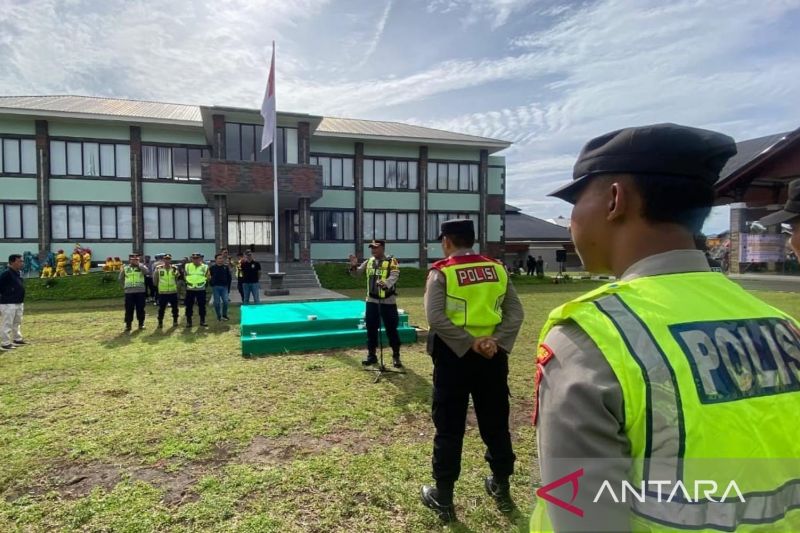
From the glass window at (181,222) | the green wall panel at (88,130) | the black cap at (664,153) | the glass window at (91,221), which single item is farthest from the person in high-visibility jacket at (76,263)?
the black cap at (664,153)

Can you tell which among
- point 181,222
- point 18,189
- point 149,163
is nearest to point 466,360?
point 181,222

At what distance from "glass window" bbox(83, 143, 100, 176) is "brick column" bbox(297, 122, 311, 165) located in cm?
1036

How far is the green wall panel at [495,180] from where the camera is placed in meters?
30.6

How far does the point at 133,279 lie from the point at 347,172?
731 inches

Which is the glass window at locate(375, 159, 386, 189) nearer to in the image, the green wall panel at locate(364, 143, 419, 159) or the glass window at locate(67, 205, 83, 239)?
the green wall panel at locate(364, 143, 419, 159)

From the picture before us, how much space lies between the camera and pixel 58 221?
2234cm

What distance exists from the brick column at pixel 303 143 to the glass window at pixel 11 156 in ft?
45.2

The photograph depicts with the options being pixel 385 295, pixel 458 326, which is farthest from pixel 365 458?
pixel 385 295

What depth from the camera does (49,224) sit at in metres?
22.1

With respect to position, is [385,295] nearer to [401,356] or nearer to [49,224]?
[401,356]

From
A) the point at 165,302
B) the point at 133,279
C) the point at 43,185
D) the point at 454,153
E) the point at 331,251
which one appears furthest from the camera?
the point at 454,153

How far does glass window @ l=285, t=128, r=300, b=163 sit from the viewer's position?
919 inches

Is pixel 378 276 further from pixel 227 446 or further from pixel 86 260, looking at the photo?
pixel 86 260

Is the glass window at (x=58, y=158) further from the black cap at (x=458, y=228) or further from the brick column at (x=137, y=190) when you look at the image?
the black cap at (x=458, y=228)
